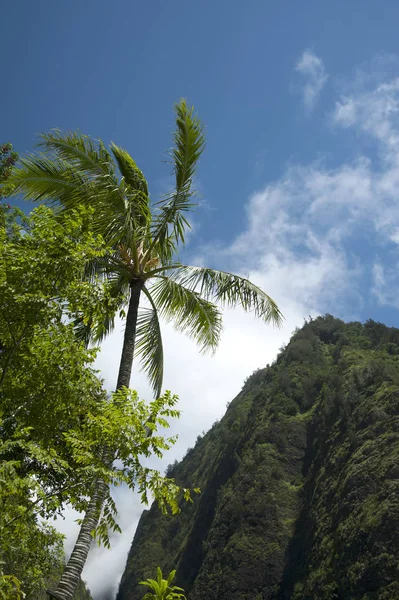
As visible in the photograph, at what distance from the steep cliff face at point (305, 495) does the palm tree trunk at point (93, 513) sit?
32.2 metres

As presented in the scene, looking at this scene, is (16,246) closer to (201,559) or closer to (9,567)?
(9,567)

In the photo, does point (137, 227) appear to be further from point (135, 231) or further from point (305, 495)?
point (305, 495)

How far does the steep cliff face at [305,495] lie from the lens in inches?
1502

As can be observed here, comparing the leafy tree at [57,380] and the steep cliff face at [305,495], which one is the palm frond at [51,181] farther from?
the steep cliff face at [305,495]

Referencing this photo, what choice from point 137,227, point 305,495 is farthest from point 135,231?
point 305,495

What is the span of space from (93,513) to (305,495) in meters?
52.6

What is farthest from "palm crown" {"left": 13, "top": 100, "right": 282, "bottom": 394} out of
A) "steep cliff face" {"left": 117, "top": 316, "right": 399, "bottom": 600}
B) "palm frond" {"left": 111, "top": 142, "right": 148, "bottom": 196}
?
"steep cliff face" {"left": 117, "top": 316, "right": 399, "bottom": 600}

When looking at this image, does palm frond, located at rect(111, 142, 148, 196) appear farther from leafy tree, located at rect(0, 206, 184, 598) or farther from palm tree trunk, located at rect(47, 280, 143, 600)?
leafy tree, located at rect(0, 206, 184, 598)

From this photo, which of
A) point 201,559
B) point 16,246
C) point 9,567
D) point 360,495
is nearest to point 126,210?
point 16,246

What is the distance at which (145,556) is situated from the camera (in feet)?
259

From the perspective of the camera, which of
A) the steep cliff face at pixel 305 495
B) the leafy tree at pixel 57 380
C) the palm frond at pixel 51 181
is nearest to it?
the leafy tree at pixel 57 380

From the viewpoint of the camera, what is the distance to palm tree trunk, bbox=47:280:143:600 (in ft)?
18.6

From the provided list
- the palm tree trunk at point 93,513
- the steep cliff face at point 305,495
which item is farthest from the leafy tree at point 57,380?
the steep cliff face at point 305,495

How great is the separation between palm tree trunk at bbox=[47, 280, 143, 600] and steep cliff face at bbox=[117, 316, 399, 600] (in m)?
32.2
